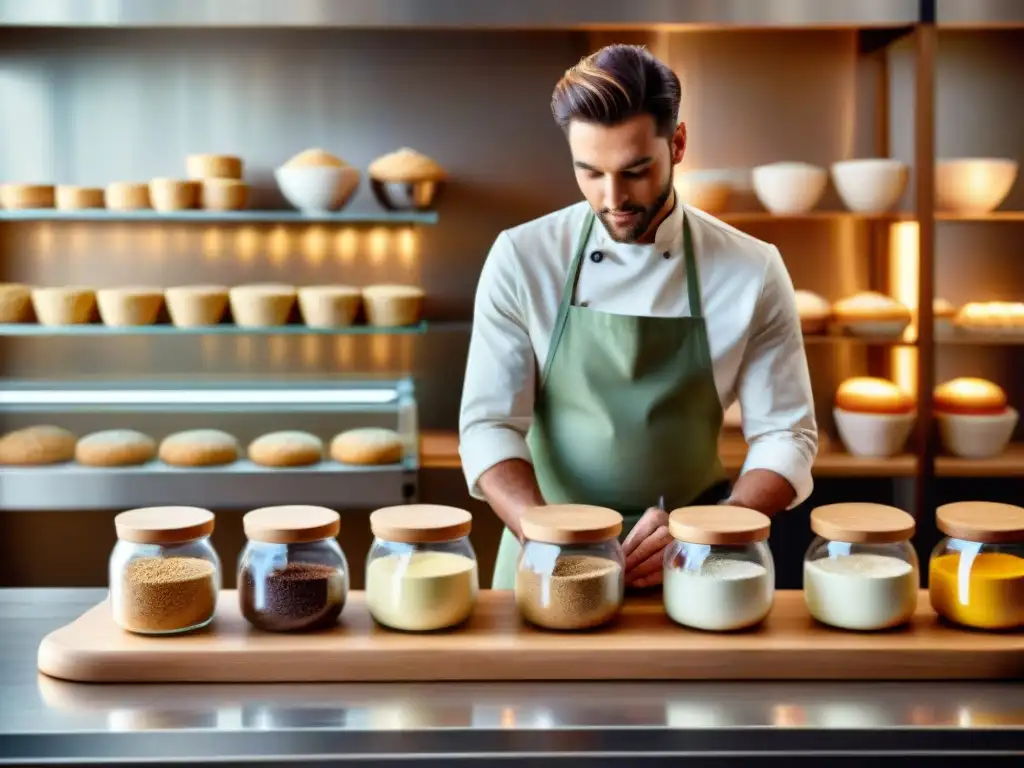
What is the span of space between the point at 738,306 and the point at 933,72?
5.42 feet

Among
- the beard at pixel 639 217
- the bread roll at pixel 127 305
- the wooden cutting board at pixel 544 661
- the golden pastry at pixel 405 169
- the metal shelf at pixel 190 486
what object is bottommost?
the metal shelf at pixel 190 486

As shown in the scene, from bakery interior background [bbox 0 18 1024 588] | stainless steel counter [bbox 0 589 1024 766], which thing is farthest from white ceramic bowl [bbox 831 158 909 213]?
stainless steel counter [bbox 0 589 1024 766]

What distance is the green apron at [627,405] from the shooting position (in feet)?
6.82

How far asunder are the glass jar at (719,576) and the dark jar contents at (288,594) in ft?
1.40

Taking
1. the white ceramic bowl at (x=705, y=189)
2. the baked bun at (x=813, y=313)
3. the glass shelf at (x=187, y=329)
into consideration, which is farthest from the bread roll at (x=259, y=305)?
the baked bun at (x=813, y=313)

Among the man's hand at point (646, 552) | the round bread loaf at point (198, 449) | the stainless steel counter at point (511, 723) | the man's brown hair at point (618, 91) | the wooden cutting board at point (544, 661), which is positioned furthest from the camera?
the round bread loaf at point (198, 449)

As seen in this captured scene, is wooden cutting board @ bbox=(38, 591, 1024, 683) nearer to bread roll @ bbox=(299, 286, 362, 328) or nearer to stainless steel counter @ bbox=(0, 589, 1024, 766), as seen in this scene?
stainless steel counter @ bbox=(0, 589, 1024, 766)

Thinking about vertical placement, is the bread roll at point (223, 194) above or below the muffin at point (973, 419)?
above

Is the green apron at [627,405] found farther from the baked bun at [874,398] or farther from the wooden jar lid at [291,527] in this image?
the baked bun at [874,398]

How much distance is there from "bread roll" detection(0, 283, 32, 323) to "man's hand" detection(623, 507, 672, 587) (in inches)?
93.7

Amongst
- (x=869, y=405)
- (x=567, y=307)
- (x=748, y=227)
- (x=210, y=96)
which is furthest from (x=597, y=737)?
(x=210, y=96)

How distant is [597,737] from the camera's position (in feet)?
4.09

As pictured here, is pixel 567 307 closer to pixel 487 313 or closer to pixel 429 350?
pixel 487 313

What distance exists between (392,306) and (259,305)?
0.37 metres
